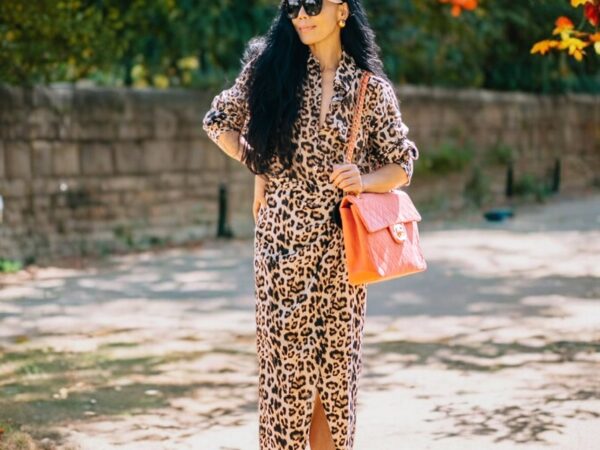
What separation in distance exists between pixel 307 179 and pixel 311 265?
0.99 feet

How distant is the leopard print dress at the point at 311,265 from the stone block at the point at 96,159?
8935 millimetres

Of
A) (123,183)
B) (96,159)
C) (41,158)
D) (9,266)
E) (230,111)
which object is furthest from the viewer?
(123,183)

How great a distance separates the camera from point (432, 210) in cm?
1772

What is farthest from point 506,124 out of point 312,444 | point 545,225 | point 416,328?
point 312,444

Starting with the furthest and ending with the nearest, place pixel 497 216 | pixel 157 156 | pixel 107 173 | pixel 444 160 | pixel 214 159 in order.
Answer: pixel 444 160
pixel 497 216
pixel 214 159
pixel 157 156
pixel 107 173

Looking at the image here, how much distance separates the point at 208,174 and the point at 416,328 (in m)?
6.52

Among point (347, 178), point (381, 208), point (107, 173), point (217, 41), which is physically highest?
point (217, 41)

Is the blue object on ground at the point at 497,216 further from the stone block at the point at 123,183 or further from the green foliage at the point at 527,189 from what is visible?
the stone block at the point at 123,183

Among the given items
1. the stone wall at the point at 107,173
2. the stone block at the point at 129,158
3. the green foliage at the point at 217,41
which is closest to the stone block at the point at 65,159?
the stone wall at the point at 107,173

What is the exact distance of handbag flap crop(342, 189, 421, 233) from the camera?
407cm

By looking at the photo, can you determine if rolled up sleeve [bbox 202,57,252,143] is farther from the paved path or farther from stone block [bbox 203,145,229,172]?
stone block [bbox 203,145,229,172]

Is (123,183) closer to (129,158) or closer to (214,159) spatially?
(129,158)

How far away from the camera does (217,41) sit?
14352mm

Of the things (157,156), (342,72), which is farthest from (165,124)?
(342,72)
